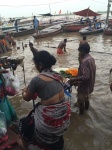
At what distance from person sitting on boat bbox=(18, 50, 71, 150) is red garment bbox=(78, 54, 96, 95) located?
5.60ft

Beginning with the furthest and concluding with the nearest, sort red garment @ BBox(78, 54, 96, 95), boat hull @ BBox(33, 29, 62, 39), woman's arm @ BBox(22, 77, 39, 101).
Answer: boat hull @ BBox(33, 29, 62, 39) < red garment @ BBox(78, 54, 96, 95) < woman's arm @ BBox(22, 77, 39, 101)

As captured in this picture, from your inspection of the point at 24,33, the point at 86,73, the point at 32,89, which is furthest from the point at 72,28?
the point at 32,89

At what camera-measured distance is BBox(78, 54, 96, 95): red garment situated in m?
4.02

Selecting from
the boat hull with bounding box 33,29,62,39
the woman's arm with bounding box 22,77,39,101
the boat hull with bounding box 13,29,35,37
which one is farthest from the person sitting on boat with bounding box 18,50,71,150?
the boat hull with bounding box 13,29,35,37

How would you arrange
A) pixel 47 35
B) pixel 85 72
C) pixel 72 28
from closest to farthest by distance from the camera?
pixel 85 72 → pixel 47 35 → pixel 72 28

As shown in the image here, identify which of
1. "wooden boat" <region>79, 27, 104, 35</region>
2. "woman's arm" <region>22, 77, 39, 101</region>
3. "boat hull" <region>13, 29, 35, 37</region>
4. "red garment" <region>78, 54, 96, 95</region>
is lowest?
"boat hull" <region>13, 29, 35, 37</region>

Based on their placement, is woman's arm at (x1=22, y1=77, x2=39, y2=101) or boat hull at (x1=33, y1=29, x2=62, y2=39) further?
boat hull at (x1=33, y1=29, x2=62, y2=39)

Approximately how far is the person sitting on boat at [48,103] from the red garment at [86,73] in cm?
171

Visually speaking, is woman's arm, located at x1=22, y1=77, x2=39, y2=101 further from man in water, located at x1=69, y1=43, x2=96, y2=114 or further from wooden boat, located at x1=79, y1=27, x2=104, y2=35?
wooden boat, located at x1=79, y1=27, x2=104, y2=35

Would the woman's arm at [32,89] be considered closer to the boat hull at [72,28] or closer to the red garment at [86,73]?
the red garment at [86,73]

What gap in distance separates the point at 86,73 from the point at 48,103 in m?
Answer: 1.89

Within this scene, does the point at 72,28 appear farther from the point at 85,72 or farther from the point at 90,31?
the point at 85,72

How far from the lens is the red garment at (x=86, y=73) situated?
13.2ft

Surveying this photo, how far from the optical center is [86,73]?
13.2 feet
